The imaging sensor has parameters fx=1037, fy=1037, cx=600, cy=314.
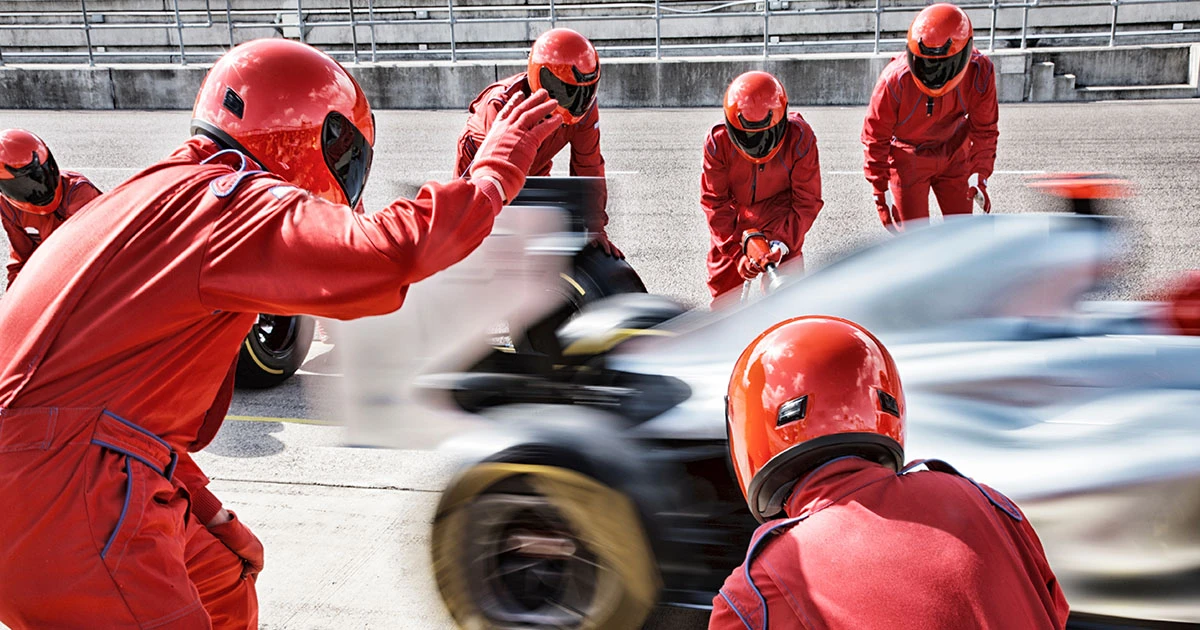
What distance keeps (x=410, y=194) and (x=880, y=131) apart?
3397mm

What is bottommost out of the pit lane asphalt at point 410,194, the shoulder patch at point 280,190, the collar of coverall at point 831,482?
the pit lane asphalt at point 410,194

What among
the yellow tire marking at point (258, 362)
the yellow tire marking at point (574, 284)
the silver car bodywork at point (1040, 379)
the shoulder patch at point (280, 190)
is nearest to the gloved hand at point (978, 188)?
the silver car bodywork at point (1040, 379)

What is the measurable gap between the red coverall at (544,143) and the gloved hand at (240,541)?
3339 millimetres

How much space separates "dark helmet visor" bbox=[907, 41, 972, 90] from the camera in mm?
6312

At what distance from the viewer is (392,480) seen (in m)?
4.57

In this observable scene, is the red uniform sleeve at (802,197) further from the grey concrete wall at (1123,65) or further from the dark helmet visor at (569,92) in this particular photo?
the grey concrete wall at (1123,65)

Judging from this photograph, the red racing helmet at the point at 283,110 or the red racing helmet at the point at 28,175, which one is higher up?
the red racing helmet at the point at 283,110

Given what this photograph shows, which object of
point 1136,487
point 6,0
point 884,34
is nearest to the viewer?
point 1136,487

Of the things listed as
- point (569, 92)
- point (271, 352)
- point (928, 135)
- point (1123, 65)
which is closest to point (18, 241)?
point (271, 352)

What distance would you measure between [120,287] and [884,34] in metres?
19.1

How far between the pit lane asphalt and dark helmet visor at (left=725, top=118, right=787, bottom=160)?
82cm

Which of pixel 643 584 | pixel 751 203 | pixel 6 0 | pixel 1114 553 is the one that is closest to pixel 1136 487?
pixel 1114 553

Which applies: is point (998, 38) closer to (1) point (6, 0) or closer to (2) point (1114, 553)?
(2) point (1114, 553)

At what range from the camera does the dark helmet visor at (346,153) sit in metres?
2.41
